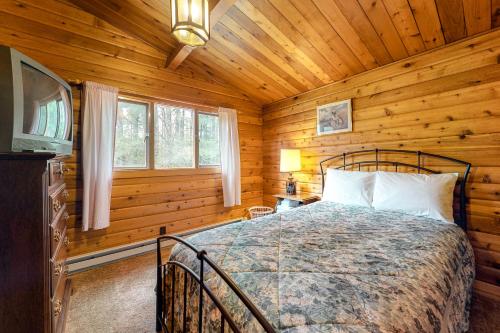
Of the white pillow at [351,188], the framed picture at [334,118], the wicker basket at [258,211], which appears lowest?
the wicker basket at [258,211]

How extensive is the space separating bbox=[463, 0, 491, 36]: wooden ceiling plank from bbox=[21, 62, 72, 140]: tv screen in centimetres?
312

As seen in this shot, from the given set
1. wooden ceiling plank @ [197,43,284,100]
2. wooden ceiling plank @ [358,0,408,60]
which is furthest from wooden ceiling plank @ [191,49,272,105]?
wooden ceiling plank @ [358,0,408,60]

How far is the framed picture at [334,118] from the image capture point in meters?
2.86

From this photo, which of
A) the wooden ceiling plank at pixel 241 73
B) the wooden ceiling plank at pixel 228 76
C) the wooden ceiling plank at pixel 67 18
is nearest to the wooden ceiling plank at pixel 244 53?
the wooden ceiling plank at pixel 241 73

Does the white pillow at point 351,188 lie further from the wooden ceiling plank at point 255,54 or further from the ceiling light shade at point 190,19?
the ceiling light shade at point 190,19

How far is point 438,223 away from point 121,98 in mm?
3497

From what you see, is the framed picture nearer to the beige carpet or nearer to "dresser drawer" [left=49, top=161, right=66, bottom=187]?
the beige carpet

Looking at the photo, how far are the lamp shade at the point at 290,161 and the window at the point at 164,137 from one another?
1096 mm

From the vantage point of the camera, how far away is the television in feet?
3.69

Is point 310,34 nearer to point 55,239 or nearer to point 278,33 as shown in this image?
point 278,33

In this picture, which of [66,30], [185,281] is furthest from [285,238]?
[66,30]

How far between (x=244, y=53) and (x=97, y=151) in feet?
6.91

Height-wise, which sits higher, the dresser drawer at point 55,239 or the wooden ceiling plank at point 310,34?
the wooden ceiling plank at point 310,34

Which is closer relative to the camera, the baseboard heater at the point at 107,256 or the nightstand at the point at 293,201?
the baseboard heater at the point at 107,256
